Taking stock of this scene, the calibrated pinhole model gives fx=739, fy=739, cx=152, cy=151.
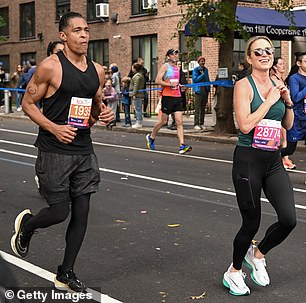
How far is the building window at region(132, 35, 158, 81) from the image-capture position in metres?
30.2

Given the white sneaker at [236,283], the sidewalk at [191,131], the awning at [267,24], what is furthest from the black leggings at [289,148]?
the awning at [267,24]

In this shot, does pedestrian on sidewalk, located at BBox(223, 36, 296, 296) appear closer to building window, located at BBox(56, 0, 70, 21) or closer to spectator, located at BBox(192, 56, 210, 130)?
spectator, located at BBox(192, 56, 210, 130)

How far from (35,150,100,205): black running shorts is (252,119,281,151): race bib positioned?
1249 millimetres

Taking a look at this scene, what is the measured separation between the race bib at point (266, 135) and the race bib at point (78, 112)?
1.27 metres

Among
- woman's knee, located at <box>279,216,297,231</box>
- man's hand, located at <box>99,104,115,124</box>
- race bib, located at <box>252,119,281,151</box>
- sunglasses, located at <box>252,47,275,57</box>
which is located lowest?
woman's knee, located at <box>279,216,297,231</box>

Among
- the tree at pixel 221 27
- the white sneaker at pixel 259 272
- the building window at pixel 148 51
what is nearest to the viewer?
the white sneaker at pixel 259 272

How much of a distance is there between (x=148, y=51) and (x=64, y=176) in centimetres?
2548

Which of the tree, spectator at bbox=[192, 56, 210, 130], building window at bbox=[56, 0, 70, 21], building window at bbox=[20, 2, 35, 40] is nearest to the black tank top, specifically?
the tree

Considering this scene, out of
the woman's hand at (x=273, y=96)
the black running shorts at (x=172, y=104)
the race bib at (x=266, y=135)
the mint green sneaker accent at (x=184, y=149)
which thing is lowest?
the mint green sneaker accent at (x=184, y=149)

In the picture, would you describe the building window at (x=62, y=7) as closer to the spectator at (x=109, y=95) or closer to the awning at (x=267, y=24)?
the spectator at (x=109, y=95)

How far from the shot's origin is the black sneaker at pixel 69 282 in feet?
17.6

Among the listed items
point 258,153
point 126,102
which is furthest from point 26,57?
point 258,153

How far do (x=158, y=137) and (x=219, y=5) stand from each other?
13.2 feet

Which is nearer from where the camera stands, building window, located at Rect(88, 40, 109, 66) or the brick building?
the brick building
